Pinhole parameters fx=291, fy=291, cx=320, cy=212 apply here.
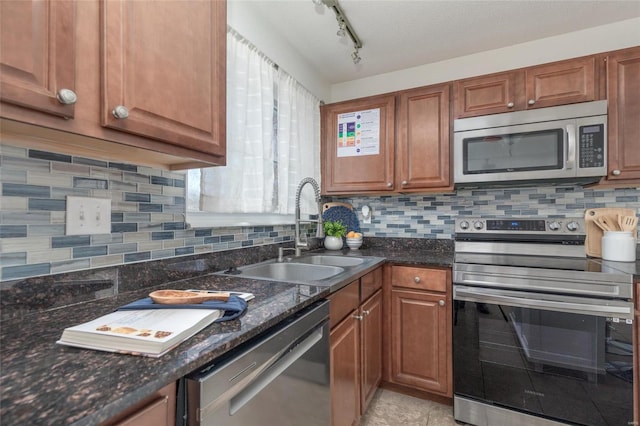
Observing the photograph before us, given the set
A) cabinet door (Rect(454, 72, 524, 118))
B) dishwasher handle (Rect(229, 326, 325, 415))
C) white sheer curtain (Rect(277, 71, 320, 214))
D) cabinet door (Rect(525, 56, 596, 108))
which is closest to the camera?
dishwasher handle (Rect(229, 326, 325, 415))

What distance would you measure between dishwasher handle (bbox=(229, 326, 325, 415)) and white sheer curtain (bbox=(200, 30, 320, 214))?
804 millimetres

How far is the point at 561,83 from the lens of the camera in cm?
179

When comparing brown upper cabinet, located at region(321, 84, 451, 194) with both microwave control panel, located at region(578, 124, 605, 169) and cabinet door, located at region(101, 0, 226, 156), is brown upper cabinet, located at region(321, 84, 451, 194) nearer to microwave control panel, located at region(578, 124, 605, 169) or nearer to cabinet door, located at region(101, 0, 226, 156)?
microwave control panel, located at region(578, 124, 605, 169)

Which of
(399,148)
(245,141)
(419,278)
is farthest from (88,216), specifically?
(399,148)

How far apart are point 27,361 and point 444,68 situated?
9.25ft

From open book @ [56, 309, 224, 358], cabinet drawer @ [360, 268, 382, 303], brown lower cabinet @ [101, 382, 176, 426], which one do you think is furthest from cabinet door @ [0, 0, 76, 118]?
cabinet drawer @ [360, 268, 382, 303]

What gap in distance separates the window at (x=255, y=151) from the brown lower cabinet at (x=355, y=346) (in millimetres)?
733

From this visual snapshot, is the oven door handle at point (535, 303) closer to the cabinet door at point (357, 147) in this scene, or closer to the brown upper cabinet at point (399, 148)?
the brown upper cabinet at point (399, 148)

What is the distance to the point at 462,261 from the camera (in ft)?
A: 5.79

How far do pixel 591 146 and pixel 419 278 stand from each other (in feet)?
4.15

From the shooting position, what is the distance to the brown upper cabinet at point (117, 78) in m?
0.60

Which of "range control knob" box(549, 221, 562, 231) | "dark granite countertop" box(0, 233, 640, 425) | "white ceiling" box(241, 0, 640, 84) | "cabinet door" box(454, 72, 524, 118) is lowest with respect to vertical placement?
"dark granite countertop" box(0, 233, 640, 425)

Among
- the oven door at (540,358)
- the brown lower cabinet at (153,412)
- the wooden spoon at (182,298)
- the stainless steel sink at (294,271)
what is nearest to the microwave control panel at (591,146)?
the oven door at (540,358)

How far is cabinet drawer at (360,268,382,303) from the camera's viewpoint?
1.56m
